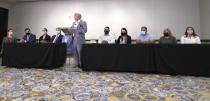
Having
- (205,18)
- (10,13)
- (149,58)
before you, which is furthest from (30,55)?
(205,18)

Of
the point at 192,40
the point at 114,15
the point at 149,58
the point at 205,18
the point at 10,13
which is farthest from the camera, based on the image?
the point at 10,13

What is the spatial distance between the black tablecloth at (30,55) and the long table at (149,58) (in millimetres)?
723

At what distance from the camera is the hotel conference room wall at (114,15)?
14.4 feet

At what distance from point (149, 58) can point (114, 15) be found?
301 cm

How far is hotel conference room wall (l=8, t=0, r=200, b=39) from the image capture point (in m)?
4.40

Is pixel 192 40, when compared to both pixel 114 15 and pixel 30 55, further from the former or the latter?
pixel 30 55

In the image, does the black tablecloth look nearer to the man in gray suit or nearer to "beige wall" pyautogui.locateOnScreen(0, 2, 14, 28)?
the man in gray suit

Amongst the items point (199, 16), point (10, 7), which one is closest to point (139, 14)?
point (199, 16)

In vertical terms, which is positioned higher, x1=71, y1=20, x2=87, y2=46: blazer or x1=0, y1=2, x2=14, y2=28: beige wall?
x1=0, y1=2, x2=14, y2=28: beige wall

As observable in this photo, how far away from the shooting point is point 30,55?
8.82ft

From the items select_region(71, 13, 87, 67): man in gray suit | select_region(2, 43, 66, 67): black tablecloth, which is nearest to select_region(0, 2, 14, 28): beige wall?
select_region(2, 43, 66, 67): black tablecloth

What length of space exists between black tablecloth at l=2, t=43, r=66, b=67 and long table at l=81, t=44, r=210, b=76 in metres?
0.72

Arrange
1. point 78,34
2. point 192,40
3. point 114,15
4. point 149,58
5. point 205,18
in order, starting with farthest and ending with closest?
point 114,15, point 205,18, point 78,34, point 192,40, point 149,58

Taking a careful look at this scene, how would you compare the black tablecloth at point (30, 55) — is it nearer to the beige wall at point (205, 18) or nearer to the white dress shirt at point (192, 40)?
the white dress shirt at point (192, 40)
